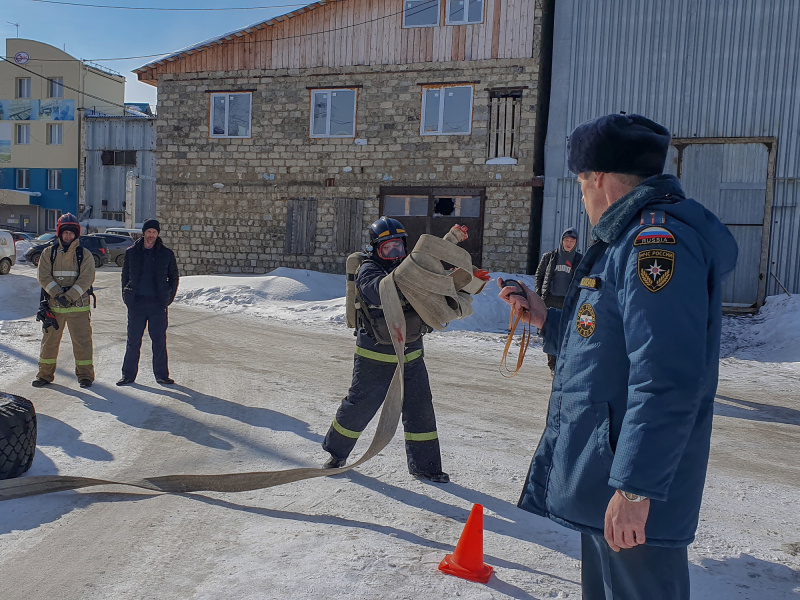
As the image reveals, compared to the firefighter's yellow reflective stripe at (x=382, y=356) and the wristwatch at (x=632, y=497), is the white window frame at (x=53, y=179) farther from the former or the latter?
the wristwatch at (x=632, y=497)

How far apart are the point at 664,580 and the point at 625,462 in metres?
0.45

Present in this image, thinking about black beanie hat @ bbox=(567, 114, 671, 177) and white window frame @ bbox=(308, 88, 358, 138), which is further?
white window frame @ bbox=(308, 88, 358, 138)

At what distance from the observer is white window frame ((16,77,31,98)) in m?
41.3

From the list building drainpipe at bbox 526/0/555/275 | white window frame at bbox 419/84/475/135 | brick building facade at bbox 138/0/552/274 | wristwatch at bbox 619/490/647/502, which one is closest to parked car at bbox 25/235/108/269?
brick building facade at bbox 138/0/552/274

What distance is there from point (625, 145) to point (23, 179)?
46952 millimetres

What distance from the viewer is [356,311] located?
172 inches

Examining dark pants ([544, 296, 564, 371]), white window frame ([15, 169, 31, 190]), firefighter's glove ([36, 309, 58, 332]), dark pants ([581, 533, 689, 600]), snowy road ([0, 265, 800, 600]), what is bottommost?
snowy road ([0, 265, 800, 600])

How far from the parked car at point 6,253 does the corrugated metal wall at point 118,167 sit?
1769 cm

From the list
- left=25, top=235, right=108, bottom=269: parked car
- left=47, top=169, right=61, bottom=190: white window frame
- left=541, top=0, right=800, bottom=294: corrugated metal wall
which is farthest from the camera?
left=47, top=169, right=61, bottom=190: white window frame

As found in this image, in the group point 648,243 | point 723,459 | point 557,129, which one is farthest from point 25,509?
point 557,129

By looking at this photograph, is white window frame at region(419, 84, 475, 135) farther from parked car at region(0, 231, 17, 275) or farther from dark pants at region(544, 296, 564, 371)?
parked car at region(0, 231, 17, 275)

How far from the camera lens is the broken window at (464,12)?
16.8m

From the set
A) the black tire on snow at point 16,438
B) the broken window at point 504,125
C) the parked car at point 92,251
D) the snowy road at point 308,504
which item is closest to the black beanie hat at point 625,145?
the snowy road at point 308,504

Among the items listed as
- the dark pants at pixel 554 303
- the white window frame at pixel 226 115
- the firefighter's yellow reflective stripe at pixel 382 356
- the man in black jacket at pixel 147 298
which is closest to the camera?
the dark pants at pixel 554 303
